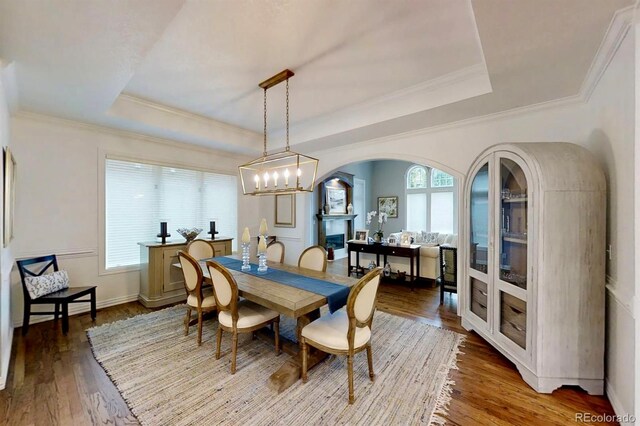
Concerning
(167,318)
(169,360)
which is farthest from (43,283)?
(169,360)

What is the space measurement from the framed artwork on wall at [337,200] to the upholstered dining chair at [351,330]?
18.1 feet

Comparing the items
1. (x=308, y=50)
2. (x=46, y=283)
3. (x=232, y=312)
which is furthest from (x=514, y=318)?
(x=46, y=283)

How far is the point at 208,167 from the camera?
16.4 feet

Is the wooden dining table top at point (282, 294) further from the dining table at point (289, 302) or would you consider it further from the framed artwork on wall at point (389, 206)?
the framed artwork on wall at point (389, 206)

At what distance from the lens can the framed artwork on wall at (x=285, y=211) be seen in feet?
18.3

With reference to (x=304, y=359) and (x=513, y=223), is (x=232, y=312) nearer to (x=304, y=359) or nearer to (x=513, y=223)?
(x=304, y=359)

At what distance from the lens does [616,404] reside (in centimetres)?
180

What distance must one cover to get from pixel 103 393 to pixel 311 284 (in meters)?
1.84

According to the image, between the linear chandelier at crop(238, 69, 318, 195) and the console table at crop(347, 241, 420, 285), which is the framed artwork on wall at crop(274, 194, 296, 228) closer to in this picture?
the linear chandelier at crop(238, 69, 318, 195)

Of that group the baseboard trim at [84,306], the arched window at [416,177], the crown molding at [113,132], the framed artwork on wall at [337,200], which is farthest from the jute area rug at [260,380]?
the arched window at [416,177]

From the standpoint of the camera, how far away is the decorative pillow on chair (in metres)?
2.90

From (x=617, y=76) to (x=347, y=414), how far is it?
120 inches

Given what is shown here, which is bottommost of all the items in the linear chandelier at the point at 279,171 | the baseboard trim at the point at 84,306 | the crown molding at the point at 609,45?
the baseboard trim at the point at 84,306

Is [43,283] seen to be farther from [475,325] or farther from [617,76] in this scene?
[617,76]
